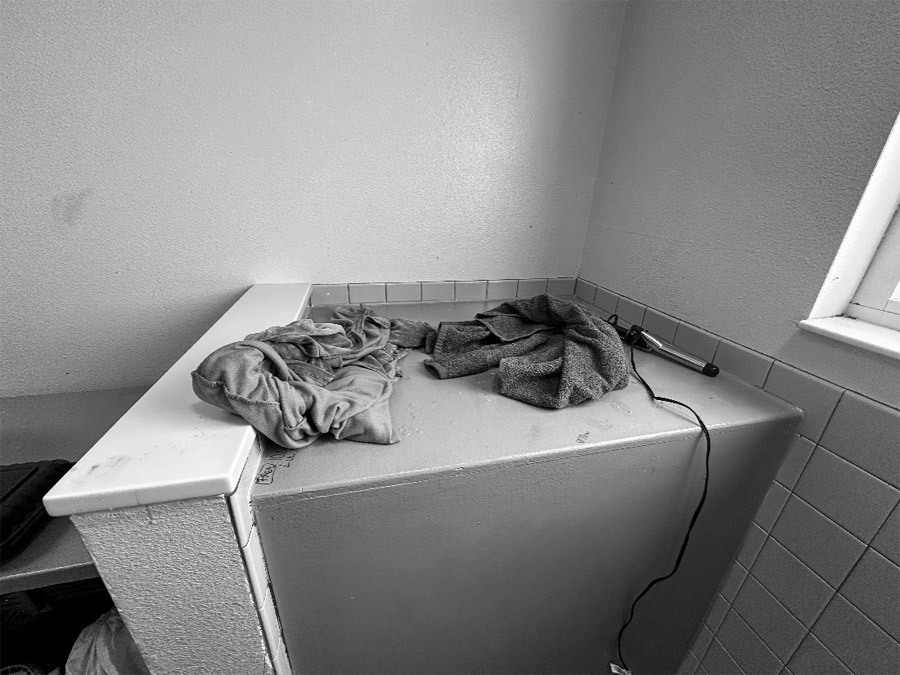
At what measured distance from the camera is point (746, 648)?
28.6 inches

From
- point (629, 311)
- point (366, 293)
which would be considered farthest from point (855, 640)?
point (366, 293)

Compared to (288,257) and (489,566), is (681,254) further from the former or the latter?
(288,257)

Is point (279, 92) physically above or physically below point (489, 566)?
above

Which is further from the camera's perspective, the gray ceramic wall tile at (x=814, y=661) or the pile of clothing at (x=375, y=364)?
the gray ceramic wall tile at (x=814, y=661)

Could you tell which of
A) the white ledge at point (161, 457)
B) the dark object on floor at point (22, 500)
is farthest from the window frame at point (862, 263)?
the dark object on floor at point (22, 500)

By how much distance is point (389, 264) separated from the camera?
1.06 metres

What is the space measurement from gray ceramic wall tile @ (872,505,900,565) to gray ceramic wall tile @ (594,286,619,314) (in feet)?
2.14

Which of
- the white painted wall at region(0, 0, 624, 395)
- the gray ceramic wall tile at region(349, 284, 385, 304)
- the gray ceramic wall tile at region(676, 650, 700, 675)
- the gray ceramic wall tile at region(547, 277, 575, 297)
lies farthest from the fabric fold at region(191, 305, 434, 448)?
the gray ceramic wall tile at region(676, 650, 700, 675)

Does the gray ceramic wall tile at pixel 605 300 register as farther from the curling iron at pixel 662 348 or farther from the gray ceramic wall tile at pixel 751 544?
the gray ceramic wall tile at pixel 751 544

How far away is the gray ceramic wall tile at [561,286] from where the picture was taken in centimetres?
121

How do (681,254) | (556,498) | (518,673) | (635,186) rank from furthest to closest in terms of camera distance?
(635,186), (681,254), (518,673), (556,498)

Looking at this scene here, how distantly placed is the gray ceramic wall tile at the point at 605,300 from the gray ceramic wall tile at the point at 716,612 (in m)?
0.71

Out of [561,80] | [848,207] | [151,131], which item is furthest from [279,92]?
[848,207]

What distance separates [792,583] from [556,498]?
0.50 meters
